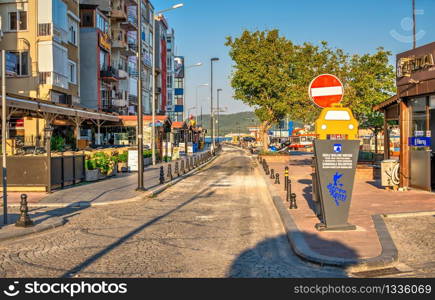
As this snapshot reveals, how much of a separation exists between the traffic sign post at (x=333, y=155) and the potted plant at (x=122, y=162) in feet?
70.3

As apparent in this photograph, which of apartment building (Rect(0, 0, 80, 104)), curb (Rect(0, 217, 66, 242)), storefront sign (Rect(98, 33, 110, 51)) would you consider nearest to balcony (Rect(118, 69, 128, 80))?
storefront sign (Rect(98, 33, 110, 51))

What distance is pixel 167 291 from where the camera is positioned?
6555 mm

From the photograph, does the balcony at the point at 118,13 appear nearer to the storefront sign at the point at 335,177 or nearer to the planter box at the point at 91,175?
the planter box at the point at 91,175

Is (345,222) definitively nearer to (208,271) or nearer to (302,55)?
(208,271)

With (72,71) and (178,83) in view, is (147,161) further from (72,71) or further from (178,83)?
(178,83)

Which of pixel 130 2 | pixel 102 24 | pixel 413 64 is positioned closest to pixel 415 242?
pixel 413 64

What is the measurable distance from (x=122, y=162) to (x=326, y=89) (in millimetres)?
22439

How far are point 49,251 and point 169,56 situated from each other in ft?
326

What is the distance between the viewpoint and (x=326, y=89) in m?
10.6

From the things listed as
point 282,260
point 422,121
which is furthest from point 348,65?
point 282,260

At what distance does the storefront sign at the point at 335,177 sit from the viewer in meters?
10.6

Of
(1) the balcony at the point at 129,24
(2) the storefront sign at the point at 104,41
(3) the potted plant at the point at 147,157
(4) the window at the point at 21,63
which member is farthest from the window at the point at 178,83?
(4) the window at the point at 21,63

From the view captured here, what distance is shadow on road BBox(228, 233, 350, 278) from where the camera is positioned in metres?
7.52

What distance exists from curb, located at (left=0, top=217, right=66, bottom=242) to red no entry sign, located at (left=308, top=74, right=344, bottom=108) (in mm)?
6801
